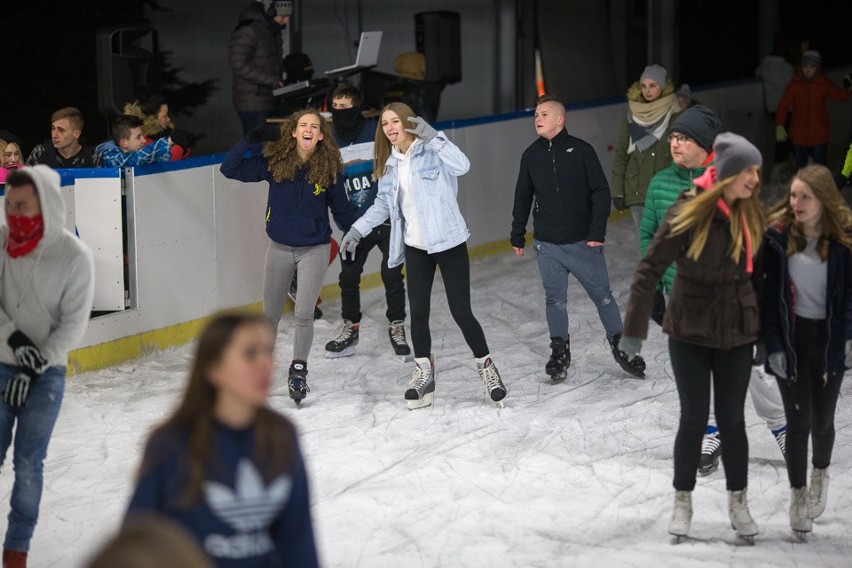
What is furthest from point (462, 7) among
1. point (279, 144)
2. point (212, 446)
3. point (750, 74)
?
point (212, 446)

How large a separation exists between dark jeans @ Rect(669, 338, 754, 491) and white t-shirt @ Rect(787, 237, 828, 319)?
263 mm

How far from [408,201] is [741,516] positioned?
7.88 ft

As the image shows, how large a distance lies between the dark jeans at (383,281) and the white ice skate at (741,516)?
3.37 metres

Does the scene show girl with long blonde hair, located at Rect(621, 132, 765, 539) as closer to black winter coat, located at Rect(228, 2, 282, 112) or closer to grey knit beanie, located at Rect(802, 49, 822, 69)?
black winter coat, located at Rect(228, 2, 282, 112)

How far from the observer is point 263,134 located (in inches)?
274

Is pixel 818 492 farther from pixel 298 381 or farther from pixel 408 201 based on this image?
pixel 298 381

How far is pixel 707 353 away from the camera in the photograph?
15.5ft

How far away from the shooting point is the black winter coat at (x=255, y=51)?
33.2 feet

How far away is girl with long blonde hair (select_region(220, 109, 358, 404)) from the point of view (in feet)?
22.4

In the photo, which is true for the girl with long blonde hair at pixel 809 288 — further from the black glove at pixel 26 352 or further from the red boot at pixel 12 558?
the red boot at pixel 12 558

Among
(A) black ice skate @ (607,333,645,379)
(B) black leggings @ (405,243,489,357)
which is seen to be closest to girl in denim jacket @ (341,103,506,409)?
(B) black leggings @ (405,243,489,357)

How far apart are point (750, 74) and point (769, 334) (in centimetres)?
1573

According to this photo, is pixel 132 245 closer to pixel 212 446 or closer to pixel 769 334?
pixel 769 334

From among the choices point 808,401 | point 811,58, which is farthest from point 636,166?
point 811,58
